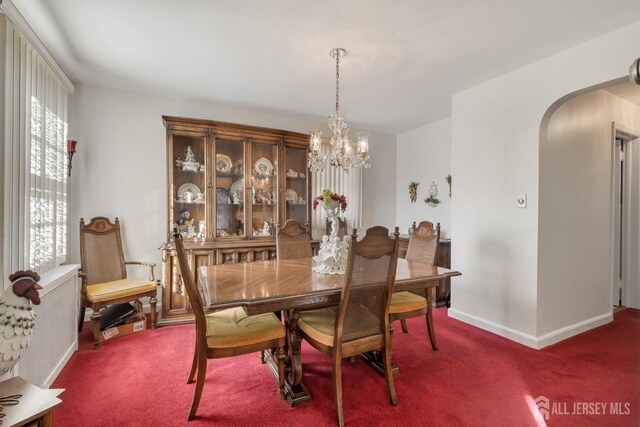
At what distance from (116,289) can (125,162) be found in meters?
1.44

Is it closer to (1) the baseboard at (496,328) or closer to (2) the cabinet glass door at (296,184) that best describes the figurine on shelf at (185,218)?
(2) the cabinet glass door at (296,184)

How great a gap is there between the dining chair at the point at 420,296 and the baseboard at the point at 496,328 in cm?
73

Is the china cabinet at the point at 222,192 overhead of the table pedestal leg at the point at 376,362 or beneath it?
overhead

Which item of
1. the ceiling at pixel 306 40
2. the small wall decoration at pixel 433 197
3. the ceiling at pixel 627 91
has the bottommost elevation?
the small wall decoration at pixel 433 197

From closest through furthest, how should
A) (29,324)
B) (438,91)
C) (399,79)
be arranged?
(29,324)
(399,79)
(438,91)

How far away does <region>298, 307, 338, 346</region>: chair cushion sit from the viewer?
178 centimetres

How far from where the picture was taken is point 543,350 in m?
2.60

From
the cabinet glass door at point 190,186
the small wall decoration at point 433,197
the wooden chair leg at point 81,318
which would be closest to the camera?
the wooden chair leg at point 81,318

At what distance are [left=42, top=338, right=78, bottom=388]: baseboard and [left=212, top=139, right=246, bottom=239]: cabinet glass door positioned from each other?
62.2 inches

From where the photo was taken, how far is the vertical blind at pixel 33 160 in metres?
1.84

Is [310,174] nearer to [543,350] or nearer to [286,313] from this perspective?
[286,313]

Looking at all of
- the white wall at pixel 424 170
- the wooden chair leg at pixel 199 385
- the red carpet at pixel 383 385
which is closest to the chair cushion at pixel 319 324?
the red carpet at pixel 383 385

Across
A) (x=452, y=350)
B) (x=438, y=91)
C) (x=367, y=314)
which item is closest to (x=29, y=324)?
(x=367, y=314)

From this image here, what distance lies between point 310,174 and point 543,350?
10.1ft
